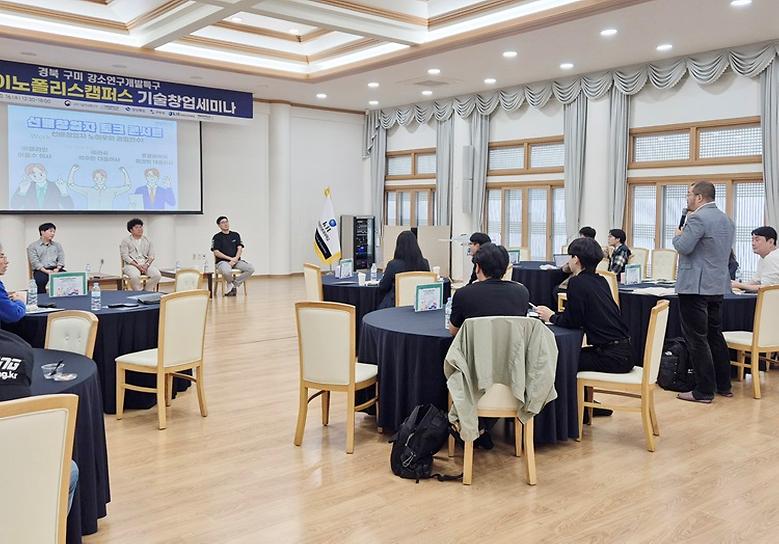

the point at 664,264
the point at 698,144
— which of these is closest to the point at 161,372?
the point at 664,264

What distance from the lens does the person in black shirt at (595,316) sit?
4363mm

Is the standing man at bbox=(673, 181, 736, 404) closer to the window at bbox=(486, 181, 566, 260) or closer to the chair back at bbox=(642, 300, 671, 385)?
the chair back at bbox=(642, 300, 671, 385)

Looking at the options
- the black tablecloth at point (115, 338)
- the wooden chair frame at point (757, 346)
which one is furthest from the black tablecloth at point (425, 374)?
the wooden chair frame at point (757, 346)

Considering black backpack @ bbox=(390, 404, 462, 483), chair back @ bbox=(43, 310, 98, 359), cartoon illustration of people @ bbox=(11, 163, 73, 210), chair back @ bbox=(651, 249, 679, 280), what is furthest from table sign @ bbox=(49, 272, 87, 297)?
chair back @ bbox=(651, 249, 679, 280)

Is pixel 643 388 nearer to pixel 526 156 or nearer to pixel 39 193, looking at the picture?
pixel 526 156

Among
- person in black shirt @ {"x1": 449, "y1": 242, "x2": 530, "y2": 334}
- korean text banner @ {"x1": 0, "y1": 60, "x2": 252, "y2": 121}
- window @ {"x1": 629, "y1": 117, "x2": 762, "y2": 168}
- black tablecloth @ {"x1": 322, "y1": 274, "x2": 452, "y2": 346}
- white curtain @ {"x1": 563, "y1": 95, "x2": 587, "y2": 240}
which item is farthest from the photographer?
white curtain @ {"x1": 563, "y1": 95, "x2": 587, "y2": 240}

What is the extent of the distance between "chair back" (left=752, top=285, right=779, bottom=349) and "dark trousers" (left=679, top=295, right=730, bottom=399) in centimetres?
27

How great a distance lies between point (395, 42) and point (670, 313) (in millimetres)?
5117

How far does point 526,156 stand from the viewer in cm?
1242

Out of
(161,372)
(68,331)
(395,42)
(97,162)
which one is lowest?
(161,372)

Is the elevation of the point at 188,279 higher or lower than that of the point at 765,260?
lower

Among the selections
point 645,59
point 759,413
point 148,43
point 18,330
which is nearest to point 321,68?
point 148,43

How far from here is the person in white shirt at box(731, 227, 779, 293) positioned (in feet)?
19.8

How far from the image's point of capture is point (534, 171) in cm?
1233
